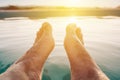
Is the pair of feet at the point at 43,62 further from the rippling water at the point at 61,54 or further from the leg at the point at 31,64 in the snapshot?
the rippling water at the point at 61,54

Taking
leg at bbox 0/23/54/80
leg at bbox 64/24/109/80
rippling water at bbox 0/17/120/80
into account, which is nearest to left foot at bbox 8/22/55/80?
leg at bbox 0/23/54/80

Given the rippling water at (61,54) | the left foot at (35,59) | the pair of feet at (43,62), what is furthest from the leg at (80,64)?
the rippling water at (61,54)

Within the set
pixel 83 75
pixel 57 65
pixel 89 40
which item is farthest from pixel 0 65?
pixel 89 40

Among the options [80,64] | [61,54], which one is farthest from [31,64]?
[61,54]

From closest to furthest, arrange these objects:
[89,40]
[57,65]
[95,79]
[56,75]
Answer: [95,79] < [56,75] < [57,65] < [89,40]

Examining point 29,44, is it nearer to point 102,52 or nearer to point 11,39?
point 11,39

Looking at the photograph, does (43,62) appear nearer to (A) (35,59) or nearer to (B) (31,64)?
(A) (35,59)
